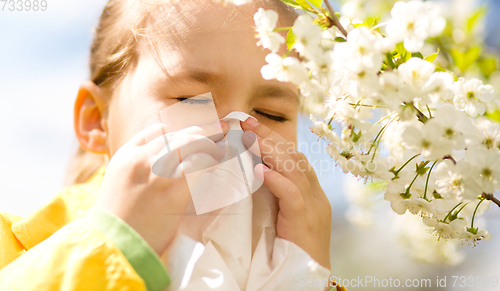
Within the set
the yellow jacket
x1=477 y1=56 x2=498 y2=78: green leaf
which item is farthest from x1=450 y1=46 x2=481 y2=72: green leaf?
the yellow jacket

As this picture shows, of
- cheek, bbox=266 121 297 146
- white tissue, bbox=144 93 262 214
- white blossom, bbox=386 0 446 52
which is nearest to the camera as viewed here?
white blossom, bbox=386 0 446 52

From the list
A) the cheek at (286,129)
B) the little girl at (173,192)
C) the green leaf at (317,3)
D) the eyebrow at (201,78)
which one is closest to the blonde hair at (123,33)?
the little girl at (173,192)

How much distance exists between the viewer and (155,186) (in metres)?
0.56

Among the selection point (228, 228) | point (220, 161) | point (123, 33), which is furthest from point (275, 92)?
point (123, 33)

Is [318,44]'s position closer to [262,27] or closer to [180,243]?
[262,27]

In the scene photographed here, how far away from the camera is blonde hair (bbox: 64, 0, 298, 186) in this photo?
0.80 metres

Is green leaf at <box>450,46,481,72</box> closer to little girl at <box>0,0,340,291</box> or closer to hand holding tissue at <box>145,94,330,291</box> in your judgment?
little girl at <box>0,0,340,291</box>

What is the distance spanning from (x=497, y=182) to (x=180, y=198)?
439mm

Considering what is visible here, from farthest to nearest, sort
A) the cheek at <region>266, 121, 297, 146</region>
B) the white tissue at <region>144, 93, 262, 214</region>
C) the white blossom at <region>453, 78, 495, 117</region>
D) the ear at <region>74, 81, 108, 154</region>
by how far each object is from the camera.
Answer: the ear at <region>74, 81, 108, 154</region>
the cheek at <region>266, 121, 297, 146</region>
the white tissue at <region>144, 93, 262, 214</region>
the white blossom at <region>453, 78, 495, 117</region>

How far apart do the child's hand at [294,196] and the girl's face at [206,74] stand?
0.07 m

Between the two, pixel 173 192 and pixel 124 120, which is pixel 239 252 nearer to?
pixel 173 192

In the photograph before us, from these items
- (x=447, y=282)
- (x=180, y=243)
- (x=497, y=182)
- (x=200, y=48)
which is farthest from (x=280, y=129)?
(x=447, y=282)

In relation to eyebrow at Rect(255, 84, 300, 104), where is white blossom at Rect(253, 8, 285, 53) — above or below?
above

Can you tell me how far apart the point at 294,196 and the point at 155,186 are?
0.84ft
